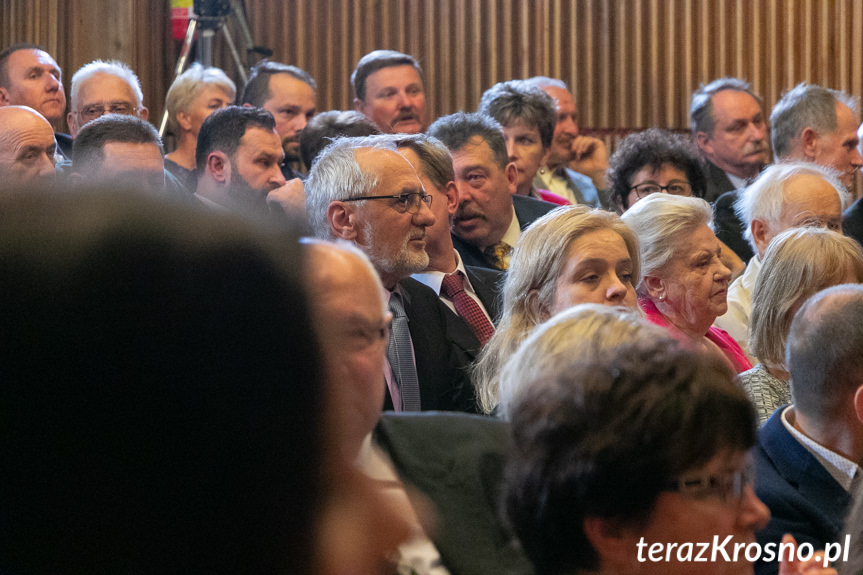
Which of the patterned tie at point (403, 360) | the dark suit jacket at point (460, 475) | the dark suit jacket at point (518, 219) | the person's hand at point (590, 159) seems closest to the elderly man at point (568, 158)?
the person's hand at point (590, 159)

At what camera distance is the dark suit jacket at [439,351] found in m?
2.61

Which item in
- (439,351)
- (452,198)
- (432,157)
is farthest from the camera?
(452,198)

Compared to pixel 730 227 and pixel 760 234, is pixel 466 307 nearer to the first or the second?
pixel 760 234

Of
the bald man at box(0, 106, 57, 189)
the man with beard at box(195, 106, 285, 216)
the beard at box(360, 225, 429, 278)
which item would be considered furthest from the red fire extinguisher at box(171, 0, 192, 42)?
the beard at box(360, 225, 429, 278)

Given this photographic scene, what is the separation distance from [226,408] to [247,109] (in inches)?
153

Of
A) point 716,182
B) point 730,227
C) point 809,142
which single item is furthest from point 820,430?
point 716,182

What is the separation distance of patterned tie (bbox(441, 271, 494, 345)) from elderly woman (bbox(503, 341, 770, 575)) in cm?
180

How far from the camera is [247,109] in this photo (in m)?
4.00

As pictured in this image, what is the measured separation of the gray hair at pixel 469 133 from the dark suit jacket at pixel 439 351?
1.00 meters

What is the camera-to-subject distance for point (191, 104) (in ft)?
15.8

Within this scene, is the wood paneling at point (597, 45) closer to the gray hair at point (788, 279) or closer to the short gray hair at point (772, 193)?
the short gray hair at point (772, 193)

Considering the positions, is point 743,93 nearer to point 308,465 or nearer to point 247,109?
point 247,109

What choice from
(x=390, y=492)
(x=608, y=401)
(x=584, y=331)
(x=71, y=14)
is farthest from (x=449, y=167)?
(x=71, y=14)

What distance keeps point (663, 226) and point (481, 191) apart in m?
0.78
